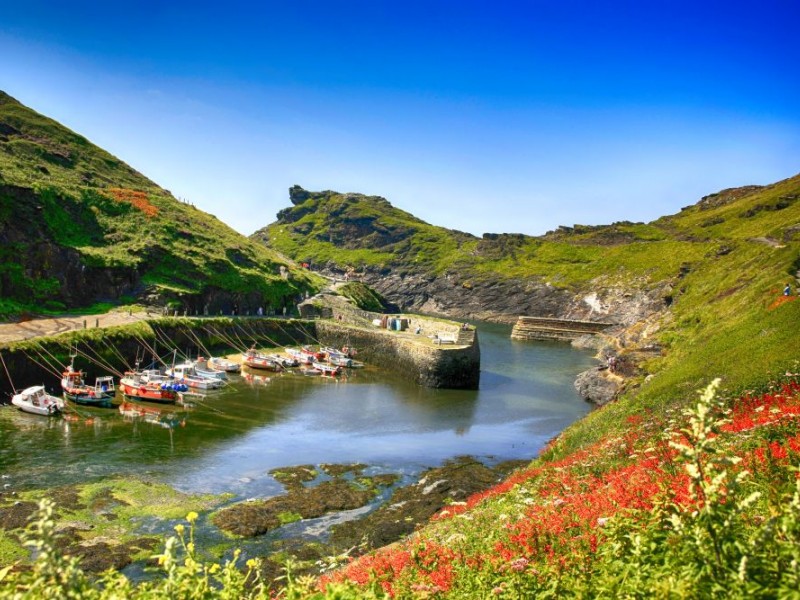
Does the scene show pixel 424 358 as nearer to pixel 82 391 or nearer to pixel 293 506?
pixel 82 391

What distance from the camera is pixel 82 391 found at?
3919 cm

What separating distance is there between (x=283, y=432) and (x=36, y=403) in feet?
54.3

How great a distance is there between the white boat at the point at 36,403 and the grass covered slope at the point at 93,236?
16842mm

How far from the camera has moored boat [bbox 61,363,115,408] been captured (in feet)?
129

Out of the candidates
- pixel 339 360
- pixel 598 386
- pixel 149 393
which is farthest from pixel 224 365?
pixel 598 386

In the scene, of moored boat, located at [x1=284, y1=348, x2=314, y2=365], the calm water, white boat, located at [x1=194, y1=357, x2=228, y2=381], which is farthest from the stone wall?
white boat, located at [x1=194, y1=357, x2=228, y2=381]

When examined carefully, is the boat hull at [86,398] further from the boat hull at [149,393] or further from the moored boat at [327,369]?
the moored boat at [327,369]

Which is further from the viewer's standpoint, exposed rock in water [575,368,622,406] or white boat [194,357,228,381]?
exposed rock in water [575,368,622,406]

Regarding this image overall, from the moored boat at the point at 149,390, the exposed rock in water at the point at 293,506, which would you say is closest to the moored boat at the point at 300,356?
the moored boat at the point at 149,390

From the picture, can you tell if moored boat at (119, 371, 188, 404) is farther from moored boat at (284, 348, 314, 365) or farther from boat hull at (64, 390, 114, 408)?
moored boat at (284, 348, 314, 365)

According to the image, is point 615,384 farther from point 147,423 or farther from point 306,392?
point 147,423

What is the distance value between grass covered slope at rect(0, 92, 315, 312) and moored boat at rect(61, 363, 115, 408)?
45.9ft

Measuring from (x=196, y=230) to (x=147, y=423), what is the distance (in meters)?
55.6

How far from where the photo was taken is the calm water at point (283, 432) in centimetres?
2862
